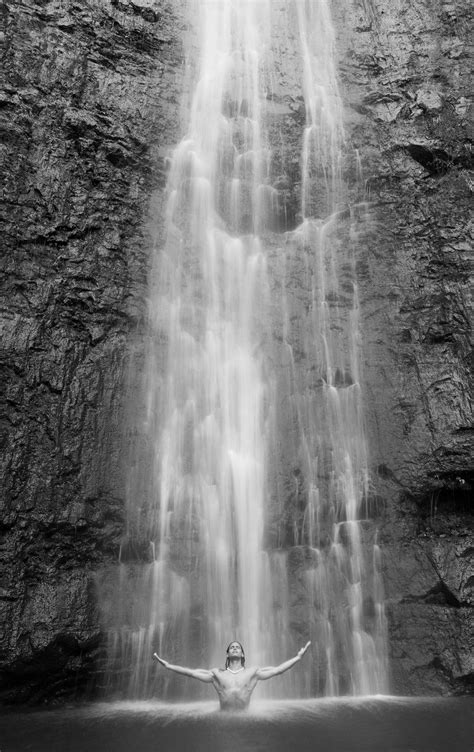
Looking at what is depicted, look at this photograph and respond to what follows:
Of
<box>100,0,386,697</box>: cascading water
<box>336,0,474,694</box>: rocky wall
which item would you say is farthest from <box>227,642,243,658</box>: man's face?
<box>336,0,474,694</box>: rocky wall

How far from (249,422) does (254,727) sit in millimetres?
5221

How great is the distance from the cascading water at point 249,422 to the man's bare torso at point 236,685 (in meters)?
1.50

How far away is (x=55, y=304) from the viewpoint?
1076 cm

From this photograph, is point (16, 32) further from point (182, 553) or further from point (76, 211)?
point (182, 553)

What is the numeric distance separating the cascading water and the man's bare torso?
1.50 m

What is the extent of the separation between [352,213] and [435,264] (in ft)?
7.13

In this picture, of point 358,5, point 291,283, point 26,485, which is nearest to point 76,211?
point 291,283

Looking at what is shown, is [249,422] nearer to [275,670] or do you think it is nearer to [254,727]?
[275,670]

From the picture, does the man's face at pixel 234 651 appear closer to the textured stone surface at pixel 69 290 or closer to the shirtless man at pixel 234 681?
the shirtless man at pixel 234 681

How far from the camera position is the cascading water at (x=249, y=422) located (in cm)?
905

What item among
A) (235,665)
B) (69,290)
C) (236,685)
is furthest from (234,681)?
(69,290)

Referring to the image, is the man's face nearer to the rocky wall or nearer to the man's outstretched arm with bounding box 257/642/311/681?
the man's outstretched arm with bounding box 257/642/311/681

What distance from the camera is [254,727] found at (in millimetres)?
6500

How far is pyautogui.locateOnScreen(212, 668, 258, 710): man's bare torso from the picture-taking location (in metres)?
7.22
